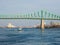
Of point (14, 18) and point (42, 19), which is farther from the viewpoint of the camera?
point (42, 19)

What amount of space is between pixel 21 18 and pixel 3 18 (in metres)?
8.29

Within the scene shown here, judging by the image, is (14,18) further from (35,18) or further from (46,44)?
(46,44)

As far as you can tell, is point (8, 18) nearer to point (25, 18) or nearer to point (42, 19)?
point (25, 18)

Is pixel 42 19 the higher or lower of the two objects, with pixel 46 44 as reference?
lower

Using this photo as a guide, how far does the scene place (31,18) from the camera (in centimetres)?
12775

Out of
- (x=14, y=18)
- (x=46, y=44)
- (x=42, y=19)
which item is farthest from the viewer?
(x=42, y=19)

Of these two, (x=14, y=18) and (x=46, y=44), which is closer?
(x=46, y=44)

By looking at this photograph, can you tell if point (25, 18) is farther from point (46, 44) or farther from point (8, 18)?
point (46, 44)

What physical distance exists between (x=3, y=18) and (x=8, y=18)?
2415 millimetres

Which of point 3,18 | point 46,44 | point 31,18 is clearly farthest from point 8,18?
point 46,44

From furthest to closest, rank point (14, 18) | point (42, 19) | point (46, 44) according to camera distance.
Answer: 1. point (42, 19)
2. point (14, 18)
3. point (46, 44)

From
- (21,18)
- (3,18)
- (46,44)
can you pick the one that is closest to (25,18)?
(21,18)

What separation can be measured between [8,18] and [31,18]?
10.7 meters

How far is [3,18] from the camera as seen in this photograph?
127 m
